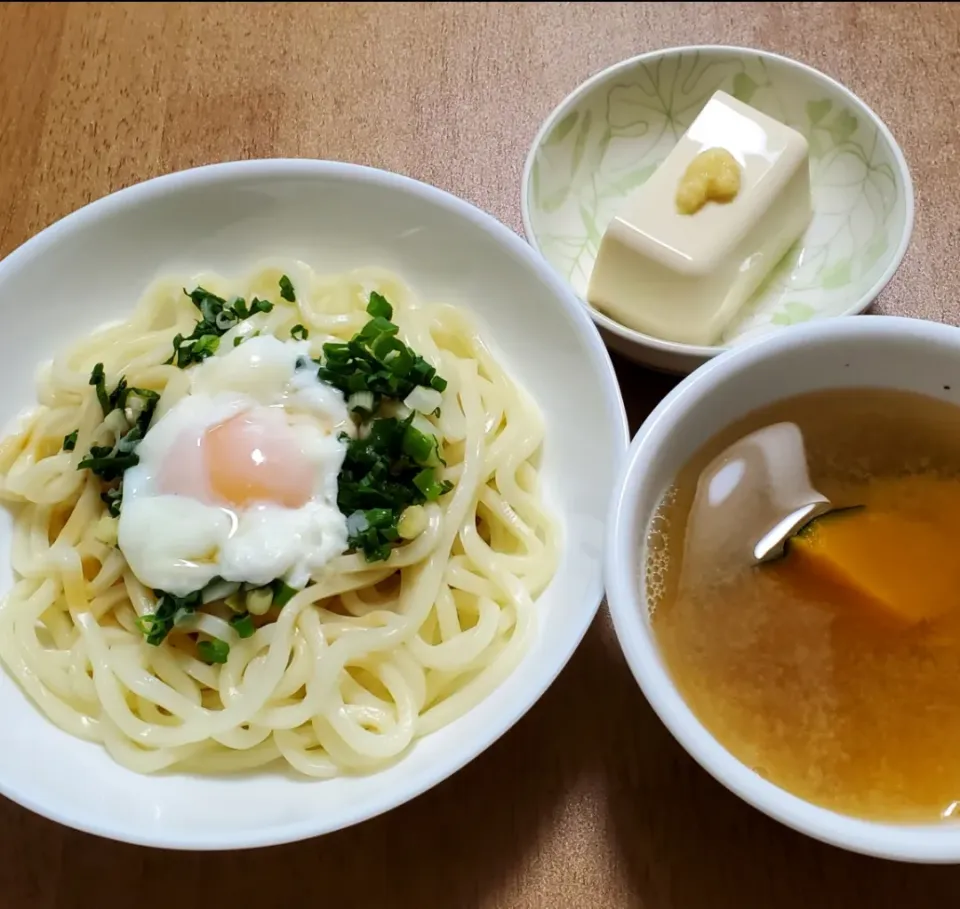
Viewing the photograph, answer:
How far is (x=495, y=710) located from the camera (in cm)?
142

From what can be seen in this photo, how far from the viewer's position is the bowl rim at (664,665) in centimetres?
112

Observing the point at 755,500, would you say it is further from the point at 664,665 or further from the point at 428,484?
the point at 428,484

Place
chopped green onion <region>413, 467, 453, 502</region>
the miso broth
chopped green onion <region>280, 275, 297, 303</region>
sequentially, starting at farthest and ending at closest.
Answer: chopped green onion <region>280, 275, 297, 303</region> < chopped green onion <region>413, 467, 453, 502</region> < the miso broth

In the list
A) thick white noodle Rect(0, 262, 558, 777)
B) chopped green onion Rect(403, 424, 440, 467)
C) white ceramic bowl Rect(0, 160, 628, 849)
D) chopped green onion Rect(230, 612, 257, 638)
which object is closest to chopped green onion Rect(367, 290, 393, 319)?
thick white noodle Rect(0, 262, 558, 777)

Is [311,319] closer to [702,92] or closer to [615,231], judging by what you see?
[615,231]

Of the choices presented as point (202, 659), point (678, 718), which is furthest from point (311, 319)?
point (678, 718)

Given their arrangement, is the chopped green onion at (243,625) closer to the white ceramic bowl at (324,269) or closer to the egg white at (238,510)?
the egg white at (238,510)

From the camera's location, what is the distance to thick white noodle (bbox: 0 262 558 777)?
1481mm

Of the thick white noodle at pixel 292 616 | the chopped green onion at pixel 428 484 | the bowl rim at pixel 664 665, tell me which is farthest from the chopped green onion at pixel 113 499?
the bowl rim at pixel 664 665

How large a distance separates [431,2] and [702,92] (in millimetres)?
796

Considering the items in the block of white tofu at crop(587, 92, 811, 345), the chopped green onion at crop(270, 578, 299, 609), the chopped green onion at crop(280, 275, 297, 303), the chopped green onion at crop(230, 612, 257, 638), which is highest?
the block of white tofu at crop(587, 92, 811, 345)

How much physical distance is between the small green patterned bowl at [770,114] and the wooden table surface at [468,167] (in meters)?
0.12

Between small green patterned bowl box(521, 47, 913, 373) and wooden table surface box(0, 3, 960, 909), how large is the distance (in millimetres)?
120

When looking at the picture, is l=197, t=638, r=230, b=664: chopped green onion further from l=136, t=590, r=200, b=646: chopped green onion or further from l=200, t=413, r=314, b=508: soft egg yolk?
l=200, t=413, r=314, b=508: soft egg yolk
